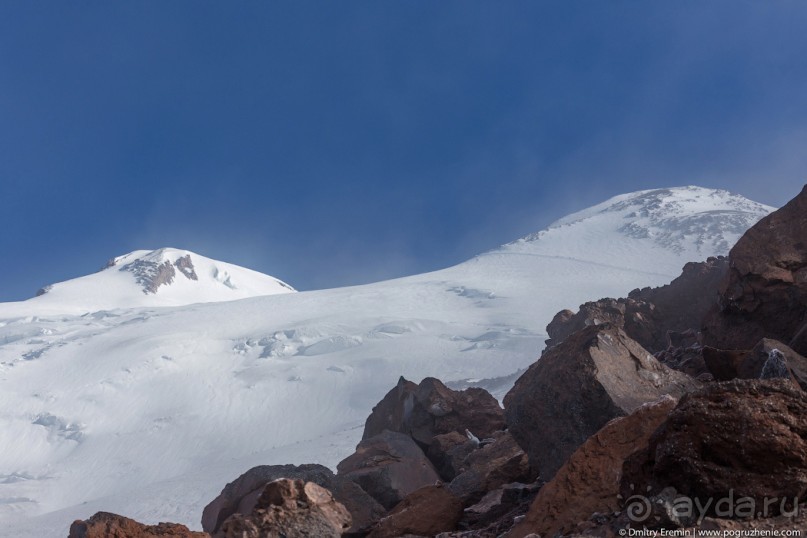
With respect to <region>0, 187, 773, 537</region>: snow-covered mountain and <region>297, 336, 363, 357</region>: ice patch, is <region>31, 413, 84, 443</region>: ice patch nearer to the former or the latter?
<region>0, 187, 773, 537</region>: snow-covered mountain

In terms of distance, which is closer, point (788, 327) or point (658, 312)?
point (788, 327)

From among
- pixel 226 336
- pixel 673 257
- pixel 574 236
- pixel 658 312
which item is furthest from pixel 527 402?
pixel 574 236

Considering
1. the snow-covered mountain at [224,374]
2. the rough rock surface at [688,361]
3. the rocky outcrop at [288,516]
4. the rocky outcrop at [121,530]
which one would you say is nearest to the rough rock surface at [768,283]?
the rough rock surface at [688,361]

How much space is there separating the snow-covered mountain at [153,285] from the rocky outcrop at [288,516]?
81.8 meters

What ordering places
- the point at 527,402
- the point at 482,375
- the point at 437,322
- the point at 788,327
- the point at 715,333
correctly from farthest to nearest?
the point at 437,322
the point at 482,375
the point at 715,333
the point at 788,327
the point at 527,402

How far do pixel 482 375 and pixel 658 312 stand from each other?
20.0 metres

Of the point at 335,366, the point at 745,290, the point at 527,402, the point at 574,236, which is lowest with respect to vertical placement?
the point at 527,402

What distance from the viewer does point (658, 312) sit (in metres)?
15.0

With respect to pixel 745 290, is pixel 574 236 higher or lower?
higher

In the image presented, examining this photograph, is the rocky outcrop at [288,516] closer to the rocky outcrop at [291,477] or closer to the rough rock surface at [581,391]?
the rocky outcrop at [291,477]

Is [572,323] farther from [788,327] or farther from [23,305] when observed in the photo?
[23,305]

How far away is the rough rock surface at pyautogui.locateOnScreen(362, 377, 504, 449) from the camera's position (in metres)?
11.1

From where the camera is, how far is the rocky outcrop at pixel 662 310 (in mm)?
14008

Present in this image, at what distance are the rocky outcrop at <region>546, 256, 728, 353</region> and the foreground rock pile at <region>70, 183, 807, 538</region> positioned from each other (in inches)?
61.3
